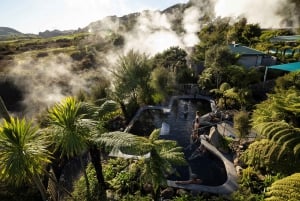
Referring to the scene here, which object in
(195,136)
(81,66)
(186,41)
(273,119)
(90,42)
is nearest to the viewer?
(273,119)

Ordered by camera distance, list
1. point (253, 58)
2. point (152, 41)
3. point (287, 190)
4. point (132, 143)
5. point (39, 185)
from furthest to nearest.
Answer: point (152, 41), point (253, 58), point (132, 143), point (39, 185), point (287, 190)

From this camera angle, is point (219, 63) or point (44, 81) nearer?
point (219, 63)

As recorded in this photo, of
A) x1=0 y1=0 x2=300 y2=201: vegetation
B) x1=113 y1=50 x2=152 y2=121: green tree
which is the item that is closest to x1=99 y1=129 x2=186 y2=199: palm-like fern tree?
x1=0 y1=0 x2=300 y2=201: vegetation

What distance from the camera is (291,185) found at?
18.4 feet

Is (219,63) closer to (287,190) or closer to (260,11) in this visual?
(287,190)

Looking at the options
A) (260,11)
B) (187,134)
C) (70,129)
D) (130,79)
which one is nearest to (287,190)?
(70,129)

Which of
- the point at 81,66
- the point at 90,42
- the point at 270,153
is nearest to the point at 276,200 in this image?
the point at 270,153

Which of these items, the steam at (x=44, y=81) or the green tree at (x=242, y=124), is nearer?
the green tree at (x=242, y=124)

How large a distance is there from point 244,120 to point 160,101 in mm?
8115

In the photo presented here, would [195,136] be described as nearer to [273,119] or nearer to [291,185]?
[273,119]

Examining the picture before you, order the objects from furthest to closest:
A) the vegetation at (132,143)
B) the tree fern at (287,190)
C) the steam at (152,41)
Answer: the steam at (152,41), the vegetation at (132,143), the tree fern at (287,190)

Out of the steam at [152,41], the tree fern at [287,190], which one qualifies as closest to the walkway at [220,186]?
the tree fern at [287,190]

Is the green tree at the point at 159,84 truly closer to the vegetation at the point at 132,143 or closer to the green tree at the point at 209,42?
the vegetation at the point at 132,143

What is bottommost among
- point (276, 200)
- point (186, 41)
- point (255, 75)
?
point (276, 200)
